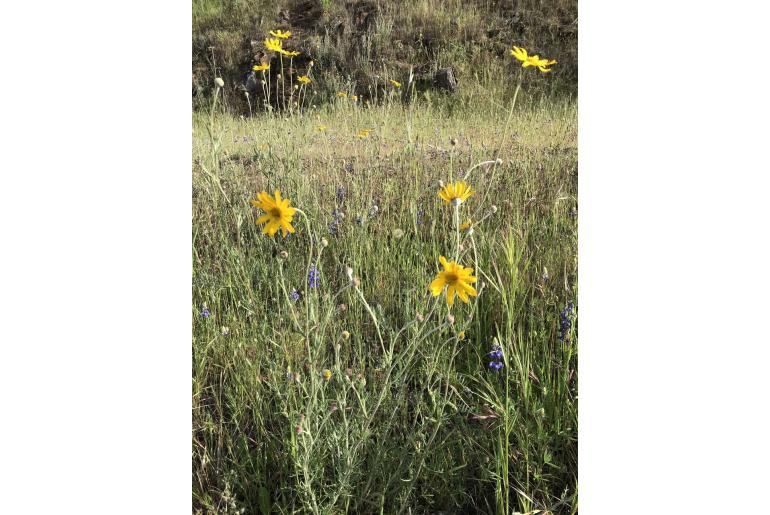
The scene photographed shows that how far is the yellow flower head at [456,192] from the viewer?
65.9 inches

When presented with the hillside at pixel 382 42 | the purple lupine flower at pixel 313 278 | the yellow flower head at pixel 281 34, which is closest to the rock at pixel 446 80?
the hillside at pixel 382 42

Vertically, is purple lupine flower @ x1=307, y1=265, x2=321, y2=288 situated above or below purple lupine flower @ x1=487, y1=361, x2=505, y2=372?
above

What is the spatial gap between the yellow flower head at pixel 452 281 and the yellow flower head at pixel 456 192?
206 mm

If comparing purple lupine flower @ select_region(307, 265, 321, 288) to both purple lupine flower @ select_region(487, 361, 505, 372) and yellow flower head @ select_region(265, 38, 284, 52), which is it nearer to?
purple lupine flower @ select_region(487, 361, 505, 372)

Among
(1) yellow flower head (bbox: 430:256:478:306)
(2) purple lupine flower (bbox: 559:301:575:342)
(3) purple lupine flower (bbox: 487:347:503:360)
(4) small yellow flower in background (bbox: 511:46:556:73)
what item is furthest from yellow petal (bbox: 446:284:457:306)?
(4) small yellow flower in background (bbox: 511:46:556:73)

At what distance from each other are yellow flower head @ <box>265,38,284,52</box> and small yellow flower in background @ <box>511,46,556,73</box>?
0.62 meters

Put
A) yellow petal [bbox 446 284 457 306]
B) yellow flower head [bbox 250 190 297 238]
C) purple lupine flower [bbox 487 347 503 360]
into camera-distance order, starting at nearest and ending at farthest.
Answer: yellow petal [bbox 446 284 457 306] → purple lupine flower [bbox 487 347 503 360] → yellow flower head [bbox 250 190 297 238]

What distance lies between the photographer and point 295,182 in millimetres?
1851

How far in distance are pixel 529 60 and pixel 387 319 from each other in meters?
0.72

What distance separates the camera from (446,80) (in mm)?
1769

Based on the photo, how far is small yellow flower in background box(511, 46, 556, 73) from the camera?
66.3 inches
